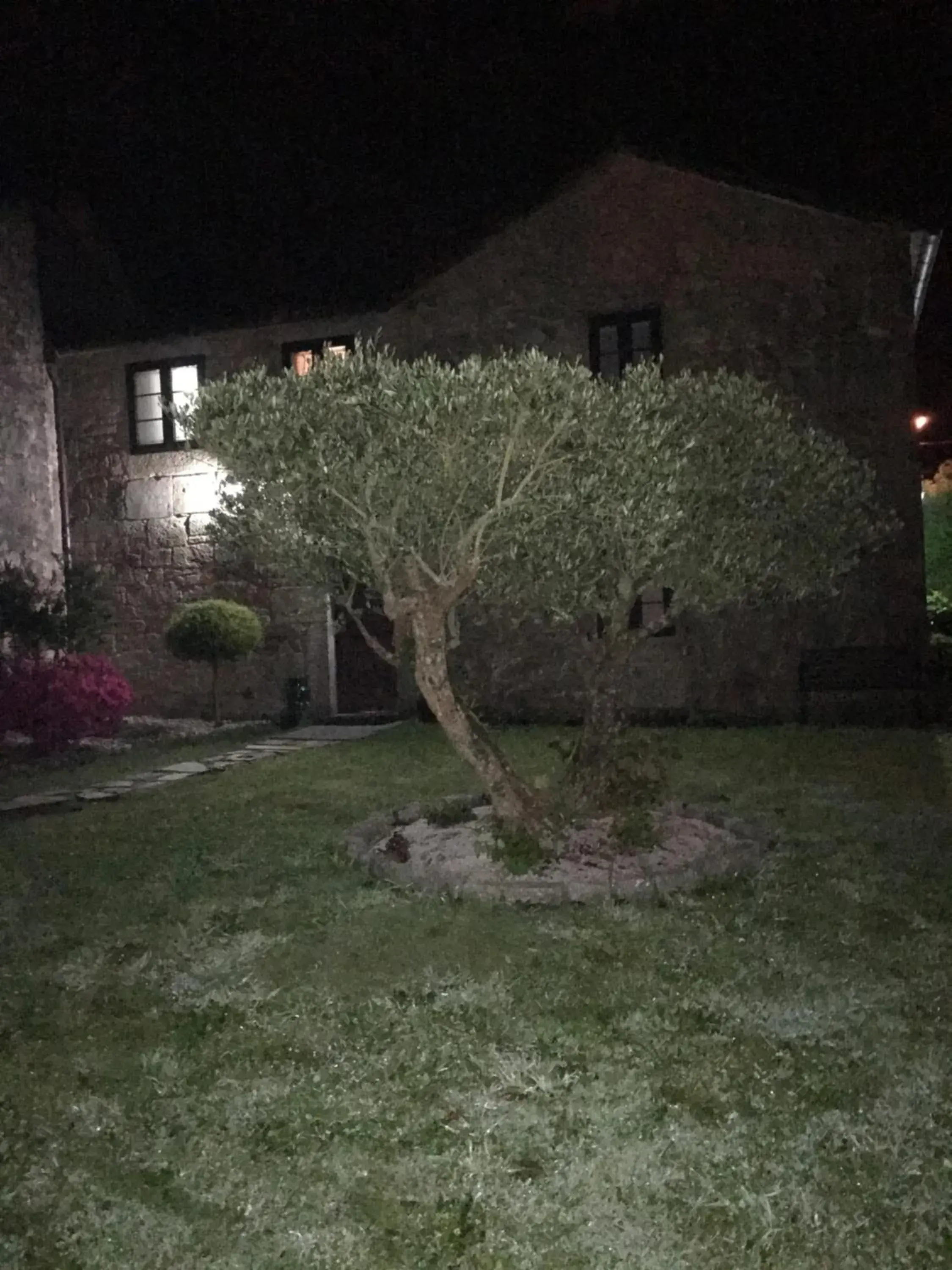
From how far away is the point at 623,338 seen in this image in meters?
12.7

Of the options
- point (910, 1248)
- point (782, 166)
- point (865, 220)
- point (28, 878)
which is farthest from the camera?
point (782, 166)

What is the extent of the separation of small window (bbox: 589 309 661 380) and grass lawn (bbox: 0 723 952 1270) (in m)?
7.70

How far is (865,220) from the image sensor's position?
38.1ft

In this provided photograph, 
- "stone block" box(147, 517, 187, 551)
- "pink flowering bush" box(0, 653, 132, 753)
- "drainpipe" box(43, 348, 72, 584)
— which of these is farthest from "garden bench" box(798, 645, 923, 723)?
"drainpipe" box(43, 348, 72, 584)

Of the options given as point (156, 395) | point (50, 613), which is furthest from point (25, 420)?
point (50, 613)

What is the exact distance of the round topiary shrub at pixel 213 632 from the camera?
12.7 m

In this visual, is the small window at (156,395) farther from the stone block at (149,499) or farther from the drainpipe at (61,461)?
the drainpipe at (61,461)

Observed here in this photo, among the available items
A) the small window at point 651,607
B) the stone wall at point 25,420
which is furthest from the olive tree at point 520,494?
the stone wall at point 25,420

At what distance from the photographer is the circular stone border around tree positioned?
5.55 metres

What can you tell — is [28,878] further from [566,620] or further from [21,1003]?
[566,620]

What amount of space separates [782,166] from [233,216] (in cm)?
831

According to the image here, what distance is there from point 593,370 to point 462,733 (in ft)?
25.7

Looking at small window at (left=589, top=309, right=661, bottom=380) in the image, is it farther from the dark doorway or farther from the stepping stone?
the stepping stone

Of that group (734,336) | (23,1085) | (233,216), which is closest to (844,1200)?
(23,1085)
